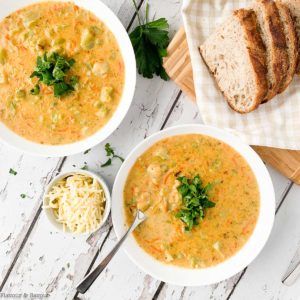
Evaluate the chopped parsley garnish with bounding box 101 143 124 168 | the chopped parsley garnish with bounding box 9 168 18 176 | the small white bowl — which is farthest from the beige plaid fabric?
Answer: the chopped parsley garnish with bounding box 9 168 18 176

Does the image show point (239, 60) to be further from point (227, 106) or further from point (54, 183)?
point (54, 183)

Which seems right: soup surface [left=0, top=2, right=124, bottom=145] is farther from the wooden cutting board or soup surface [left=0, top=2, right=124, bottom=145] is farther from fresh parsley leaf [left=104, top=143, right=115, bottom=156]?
the wooden cutting board

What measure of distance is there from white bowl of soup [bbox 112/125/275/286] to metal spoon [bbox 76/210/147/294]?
6cm

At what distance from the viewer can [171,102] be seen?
3.49 m

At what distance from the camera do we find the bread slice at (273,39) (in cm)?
293

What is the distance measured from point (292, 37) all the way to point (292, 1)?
24 cm

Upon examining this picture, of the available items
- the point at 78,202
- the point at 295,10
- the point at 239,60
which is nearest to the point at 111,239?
the point at 78,202

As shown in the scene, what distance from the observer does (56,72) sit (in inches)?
126

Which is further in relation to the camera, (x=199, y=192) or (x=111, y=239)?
(x=111, y=239)

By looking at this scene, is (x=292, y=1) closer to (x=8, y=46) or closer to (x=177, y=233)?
(x=177, y=233)

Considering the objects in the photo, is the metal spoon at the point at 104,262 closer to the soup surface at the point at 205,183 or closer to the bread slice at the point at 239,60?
the soup surface at the point at 205,183

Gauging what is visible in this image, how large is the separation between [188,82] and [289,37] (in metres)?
0.72

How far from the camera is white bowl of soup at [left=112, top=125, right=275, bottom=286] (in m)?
3.31

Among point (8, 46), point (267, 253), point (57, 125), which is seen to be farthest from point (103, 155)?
point (267, 253)
